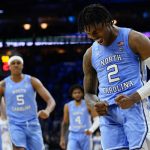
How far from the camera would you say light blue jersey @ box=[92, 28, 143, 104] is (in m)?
3.50

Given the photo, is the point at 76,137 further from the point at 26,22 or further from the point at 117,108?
the point at 26,22

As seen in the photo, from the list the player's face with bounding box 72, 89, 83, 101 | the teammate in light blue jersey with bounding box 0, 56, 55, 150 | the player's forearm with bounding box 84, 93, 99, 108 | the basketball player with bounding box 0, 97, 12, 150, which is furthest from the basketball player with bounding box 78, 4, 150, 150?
the player's face with bounding box 72, 89, 83, 101

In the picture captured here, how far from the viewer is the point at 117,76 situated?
3.52 meters

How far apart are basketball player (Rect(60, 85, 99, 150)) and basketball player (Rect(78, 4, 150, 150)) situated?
498 cm

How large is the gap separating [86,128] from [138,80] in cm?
575

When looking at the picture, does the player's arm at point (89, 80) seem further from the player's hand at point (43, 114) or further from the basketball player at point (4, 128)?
the basketball player at point (4, 128)

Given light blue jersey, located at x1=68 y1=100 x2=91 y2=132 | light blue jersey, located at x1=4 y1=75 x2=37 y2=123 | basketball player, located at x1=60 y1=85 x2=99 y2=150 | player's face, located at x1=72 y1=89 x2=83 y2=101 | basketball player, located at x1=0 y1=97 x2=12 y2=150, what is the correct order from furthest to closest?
player's face, located at x1=72 y1=89 x2=83 y2=101 < light blue jersey, located at x1=68 y1=100 x2=91 y2=132 < basketball player, located at x1=60 y1=85 x2=99 y2=150 < basketball player, located at x1=0 y1=97 x2=12 y2=150 < light blue jersey, located at x1=4 y1=75 x2=37 y2=123

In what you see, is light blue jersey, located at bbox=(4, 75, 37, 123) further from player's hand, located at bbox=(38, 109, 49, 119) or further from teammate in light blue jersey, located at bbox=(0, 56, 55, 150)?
player's hand, located at bbox=(38, 109, 49, 119)

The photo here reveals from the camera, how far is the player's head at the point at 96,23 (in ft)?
11.2

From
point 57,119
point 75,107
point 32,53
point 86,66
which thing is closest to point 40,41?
point 32,53

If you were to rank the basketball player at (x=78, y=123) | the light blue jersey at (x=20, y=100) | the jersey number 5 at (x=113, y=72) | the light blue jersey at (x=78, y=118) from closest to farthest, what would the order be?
the jersey number 5 at (x=113, y=72)
the light blue jersey at (x=20, y=100)
the basketball player at (x=78, y=123)
the light blue jersey at (x=78, y=118)

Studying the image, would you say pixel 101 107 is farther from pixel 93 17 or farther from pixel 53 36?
pixel 53 36

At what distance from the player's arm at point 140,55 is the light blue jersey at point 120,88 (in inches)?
1.8

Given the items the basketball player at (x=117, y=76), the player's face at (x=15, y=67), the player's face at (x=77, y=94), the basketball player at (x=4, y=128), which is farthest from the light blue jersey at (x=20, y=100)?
the basketball player at (x=117, y=76)
